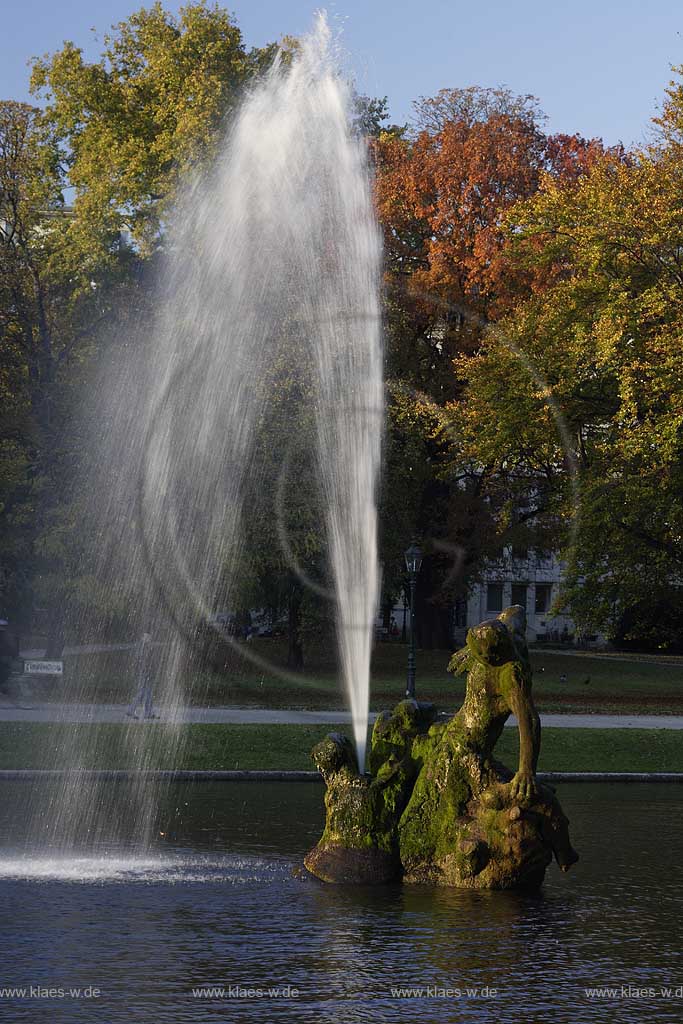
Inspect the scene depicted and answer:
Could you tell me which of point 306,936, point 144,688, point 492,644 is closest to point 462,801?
point 492,644

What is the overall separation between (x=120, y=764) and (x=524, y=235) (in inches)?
873

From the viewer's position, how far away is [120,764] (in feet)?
76.1

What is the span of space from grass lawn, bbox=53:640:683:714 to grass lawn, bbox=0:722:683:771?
765 cm

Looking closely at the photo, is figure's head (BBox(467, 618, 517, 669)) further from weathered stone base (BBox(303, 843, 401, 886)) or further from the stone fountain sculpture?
weathered stone base (BBox(303, 843, 401, 886))

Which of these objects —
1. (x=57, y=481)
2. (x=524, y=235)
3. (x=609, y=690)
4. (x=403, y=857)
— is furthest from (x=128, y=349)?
(x=403, y=857)
